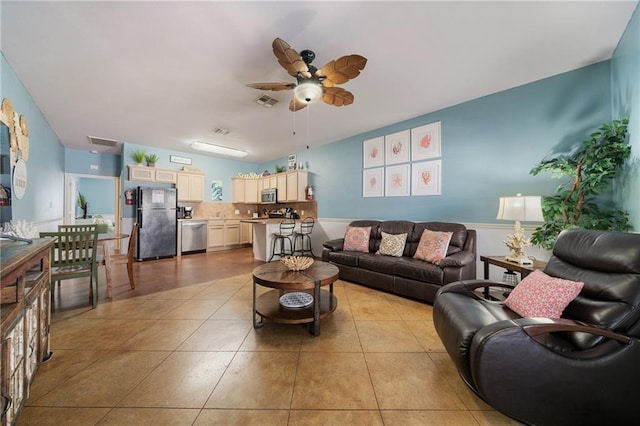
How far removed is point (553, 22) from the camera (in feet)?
6.39

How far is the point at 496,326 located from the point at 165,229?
20.4 feet

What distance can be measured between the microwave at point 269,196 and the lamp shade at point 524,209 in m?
4.81

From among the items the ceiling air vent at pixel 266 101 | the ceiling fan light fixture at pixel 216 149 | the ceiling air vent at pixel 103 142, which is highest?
the ceiling air vent at pixel 266 101

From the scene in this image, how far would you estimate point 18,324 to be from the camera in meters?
1.22

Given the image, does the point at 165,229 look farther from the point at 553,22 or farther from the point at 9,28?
the point at 553,22

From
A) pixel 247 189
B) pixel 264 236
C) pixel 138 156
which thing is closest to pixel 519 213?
pixel 264 236

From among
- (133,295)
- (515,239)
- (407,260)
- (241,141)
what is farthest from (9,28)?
(515,239)

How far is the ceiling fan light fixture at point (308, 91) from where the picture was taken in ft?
7.27

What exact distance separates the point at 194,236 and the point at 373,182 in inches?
181

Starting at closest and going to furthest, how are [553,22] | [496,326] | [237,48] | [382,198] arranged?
[496,326] → [553,22] → [237,48] → [382,198]

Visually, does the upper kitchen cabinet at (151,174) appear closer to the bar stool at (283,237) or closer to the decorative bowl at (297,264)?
the bar stool at (283,237)

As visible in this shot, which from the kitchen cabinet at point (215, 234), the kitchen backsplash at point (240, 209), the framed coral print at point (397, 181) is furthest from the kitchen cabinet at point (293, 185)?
the framed coral print at point (397, 181)

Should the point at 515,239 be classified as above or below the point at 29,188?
below

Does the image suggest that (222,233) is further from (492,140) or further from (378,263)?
(492,140)
